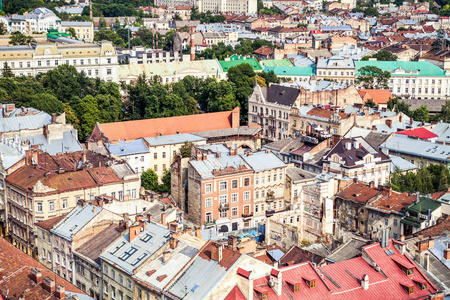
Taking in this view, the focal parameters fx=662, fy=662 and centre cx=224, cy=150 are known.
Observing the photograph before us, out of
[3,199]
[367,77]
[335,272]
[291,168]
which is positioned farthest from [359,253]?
[367,77]

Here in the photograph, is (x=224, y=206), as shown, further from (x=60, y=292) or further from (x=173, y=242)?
(x=60, y=292)

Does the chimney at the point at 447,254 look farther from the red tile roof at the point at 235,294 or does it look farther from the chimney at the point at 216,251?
the chimney at the point at 216,251

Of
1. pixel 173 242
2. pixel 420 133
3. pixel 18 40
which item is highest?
pixel 18 40

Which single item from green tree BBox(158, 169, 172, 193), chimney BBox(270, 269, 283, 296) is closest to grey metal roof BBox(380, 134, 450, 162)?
green tree BBox(158, 169, 172, 193)

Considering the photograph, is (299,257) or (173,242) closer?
(173,242)

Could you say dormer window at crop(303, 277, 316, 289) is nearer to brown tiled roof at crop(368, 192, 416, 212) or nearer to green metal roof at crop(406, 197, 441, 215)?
green metal roof at crop(406, 197, 441, 215)

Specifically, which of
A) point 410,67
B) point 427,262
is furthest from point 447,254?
point 410,67
